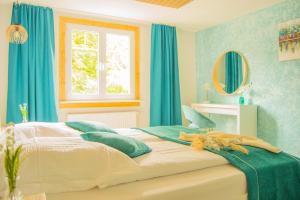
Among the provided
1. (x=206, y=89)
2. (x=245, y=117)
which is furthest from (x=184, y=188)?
(x=206, y=89)

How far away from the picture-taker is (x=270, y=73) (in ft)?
11.6

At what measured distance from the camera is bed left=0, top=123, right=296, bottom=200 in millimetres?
1225

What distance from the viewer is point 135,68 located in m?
4.39

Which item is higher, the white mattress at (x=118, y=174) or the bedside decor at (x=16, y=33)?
the bedside decor at (x=16, y=33)

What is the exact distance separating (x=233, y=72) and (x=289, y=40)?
109 centimetres

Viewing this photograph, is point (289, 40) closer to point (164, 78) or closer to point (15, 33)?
point (164, 78)

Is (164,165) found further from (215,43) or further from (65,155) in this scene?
(215,43)

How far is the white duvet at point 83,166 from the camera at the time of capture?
1.21 meters

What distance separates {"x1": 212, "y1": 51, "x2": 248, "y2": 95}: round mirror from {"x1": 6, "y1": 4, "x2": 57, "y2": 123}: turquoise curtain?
282cm

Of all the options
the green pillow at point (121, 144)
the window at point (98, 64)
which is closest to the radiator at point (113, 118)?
the window at point (98, 64)

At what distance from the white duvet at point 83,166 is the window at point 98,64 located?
2.55 meters

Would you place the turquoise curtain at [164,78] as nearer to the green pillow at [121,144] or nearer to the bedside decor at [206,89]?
the bedside decor at [206,89]

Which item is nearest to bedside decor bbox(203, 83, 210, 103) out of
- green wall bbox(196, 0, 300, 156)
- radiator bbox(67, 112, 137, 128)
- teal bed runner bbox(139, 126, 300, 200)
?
green wall bbox(196, 0, 300, 156)

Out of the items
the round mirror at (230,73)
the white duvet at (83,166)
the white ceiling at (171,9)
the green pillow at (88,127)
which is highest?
the white ceiling at (171,9)
